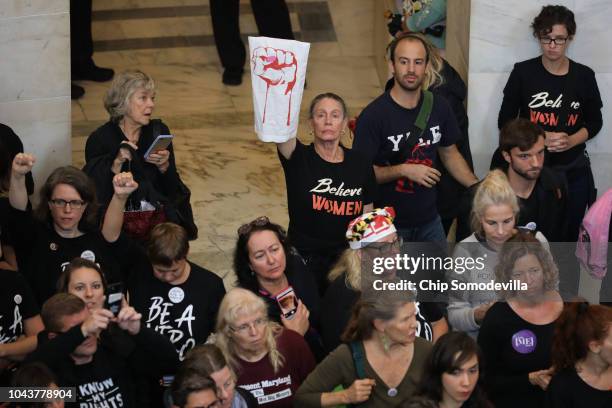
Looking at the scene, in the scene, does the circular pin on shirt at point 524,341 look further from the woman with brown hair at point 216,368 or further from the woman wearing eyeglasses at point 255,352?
the woman with brown hair at point 216,368

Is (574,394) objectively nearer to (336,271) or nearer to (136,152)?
(336,271)

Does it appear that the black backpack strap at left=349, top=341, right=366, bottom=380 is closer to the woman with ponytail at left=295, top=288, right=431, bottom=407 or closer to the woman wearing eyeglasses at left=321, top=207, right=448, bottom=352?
the woman with ponytail at left=295, top=288, right=431, bottom=407

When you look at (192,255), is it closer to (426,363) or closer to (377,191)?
(377,191)

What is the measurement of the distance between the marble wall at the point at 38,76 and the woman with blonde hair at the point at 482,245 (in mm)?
3063

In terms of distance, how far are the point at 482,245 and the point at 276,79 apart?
1466 millimetres

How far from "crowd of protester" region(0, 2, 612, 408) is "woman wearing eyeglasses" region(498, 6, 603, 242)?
0.04ft

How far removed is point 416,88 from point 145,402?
2.67 metres

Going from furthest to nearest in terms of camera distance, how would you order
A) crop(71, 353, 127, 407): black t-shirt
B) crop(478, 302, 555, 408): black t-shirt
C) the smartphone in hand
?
the smartphone in hand
crop(478, 302, 555, 408): black t-shirt
crop(71, 353, 127, 407): black t-shirt

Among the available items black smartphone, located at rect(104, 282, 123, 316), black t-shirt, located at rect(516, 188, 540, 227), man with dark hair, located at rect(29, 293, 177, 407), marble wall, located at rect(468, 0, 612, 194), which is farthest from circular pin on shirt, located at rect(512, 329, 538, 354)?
marble wall, located at rect(468, 0, 612, 194)

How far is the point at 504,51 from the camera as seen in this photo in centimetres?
928

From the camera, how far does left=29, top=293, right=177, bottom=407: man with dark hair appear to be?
6.20m

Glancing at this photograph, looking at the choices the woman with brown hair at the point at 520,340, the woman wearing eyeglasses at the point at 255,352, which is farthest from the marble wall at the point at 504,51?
the woman wearing eyeglasses at the point at 255,352

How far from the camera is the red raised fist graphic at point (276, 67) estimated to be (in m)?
7.13

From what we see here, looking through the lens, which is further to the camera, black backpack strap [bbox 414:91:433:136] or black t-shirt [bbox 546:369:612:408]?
black backpack strap [bbox 414:91:433:136]
